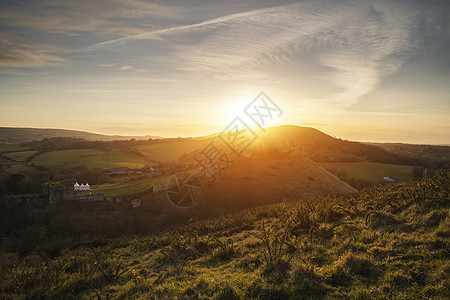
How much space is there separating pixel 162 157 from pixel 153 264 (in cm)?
6518

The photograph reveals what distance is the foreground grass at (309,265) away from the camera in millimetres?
4434

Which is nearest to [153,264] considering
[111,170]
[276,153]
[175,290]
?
[175,290]

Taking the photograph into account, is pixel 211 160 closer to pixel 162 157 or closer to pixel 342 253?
pixel 342 253

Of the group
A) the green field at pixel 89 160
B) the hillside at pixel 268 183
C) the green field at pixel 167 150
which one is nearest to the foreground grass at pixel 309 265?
the hillside at pixel 268 183

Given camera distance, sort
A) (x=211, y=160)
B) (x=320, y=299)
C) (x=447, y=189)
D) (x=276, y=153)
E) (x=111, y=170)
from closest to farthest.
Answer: (x=320, y=299) → (x=447, y=189) → (x=211, y=160) → (x=276, y=153) → (x=111, y=170)

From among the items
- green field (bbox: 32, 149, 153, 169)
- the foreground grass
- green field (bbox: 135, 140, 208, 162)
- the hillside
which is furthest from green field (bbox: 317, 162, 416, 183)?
green field (bbox: 32, 149, 153, 169)

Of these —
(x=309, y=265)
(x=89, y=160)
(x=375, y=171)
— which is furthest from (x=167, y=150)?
(x=309, y=265)

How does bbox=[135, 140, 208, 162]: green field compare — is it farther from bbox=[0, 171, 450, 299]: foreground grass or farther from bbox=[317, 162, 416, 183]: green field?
bbox=[0, 171, 450, 299]: foreground grass

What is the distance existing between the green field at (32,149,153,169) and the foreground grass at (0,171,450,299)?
50344mm

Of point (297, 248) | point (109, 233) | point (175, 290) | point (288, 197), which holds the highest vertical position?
point (297, 248)

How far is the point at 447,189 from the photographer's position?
7320mm

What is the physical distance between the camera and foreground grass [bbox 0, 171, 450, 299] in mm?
4434

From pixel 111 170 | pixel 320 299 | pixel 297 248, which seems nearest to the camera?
pixel 320 299

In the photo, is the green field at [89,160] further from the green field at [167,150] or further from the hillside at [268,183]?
the hillside at [268,183]
